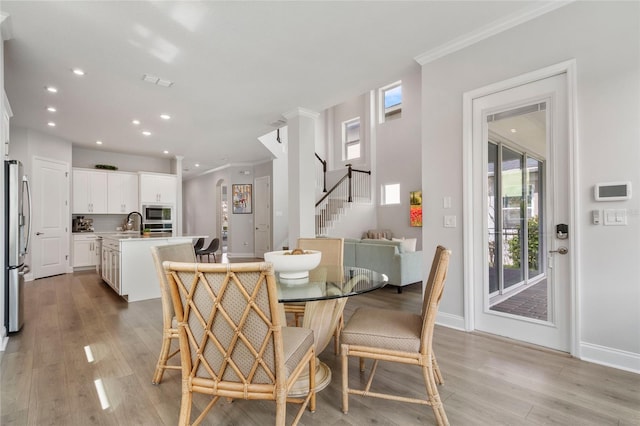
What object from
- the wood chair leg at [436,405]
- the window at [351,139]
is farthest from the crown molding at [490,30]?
the window at [351,139]

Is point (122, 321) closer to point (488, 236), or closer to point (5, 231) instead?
point (5, 231)

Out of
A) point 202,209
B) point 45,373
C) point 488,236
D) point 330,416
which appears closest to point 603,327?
point 488,236

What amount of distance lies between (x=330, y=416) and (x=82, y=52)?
3.83m

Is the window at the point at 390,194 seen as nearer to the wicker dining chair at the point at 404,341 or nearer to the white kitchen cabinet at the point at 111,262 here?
the white kitchen cabinet at the point at 111,262

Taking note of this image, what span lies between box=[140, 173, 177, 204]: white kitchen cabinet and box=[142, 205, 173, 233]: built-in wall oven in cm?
16

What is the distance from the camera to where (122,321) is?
3400 mm

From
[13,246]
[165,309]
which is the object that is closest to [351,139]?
[13,246]

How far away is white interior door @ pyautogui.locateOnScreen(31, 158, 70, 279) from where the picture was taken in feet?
18.8

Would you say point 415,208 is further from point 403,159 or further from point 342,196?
point 342,196

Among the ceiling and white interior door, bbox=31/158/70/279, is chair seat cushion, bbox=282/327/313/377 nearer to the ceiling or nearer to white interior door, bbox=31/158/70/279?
the ceiling

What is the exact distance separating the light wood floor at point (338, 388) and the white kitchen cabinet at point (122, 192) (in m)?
4.76

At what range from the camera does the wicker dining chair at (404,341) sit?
160cm

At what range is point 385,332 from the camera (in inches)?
67.7

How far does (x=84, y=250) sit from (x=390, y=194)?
24.2 feet
